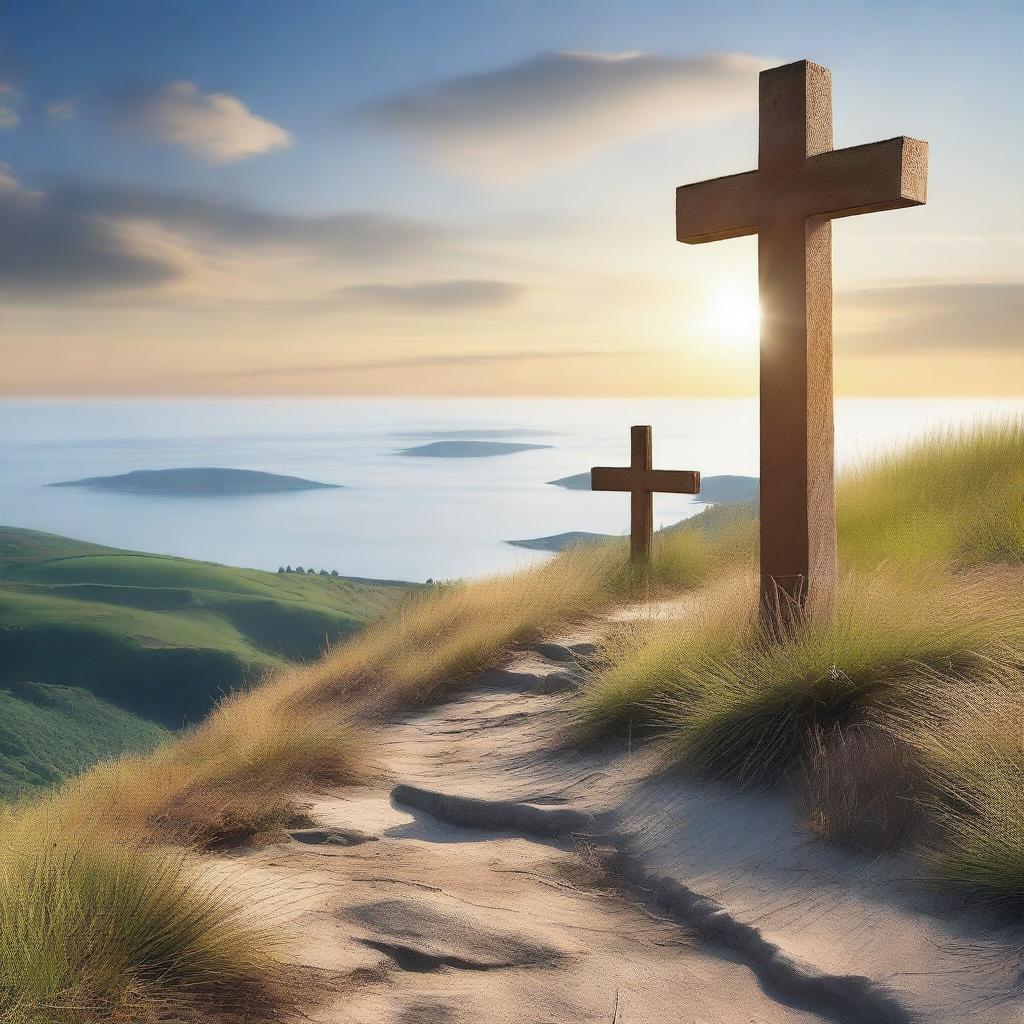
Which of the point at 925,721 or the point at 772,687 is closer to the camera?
the point at 925,721

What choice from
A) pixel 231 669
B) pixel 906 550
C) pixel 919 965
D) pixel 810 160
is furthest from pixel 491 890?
pixel 231 669

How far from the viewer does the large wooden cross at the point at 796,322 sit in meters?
6.11

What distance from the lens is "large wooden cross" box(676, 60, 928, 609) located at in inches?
240

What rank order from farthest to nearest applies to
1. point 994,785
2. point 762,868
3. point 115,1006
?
point 762,868 → point 994,785 → point 115,1006

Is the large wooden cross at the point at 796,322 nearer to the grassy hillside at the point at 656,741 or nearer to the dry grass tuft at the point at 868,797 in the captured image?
the grassy hillside at the point at 656,741

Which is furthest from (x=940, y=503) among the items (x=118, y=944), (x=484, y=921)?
(x=118, y=944)

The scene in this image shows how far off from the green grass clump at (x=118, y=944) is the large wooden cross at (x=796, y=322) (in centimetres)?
371

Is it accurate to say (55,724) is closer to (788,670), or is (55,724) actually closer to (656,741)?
(656,741)

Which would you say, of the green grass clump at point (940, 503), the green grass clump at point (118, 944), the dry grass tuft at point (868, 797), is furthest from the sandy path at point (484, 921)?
the green grass clump at point (940, 503)

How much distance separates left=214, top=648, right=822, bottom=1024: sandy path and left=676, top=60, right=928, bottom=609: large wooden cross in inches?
66.2

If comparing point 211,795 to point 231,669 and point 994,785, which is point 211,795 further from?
point 231,669

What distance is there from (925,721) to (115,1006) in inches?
123

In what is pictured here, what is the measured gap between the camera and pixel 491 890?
13.7 feet

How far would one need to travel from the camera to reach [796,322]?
20.2ft
